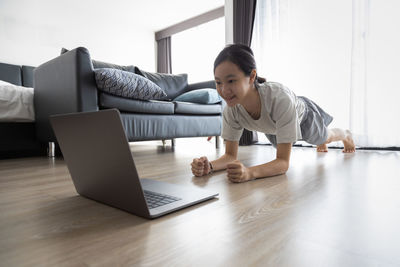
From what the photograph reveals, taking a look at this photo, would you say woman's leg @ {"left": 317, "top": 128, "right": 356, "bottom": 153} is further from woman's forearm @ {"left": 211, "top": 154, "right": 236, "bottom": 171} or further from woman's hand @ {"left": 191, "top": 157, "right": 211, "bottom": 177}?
woman's hand @ {"left": 191, "top": 157, "right": 211, "bottom": 177}

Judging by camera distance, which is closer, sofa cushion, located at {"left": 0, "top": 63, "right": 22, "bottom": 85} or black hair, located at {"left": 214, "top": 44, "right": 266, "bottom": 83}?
black hair, located at {"left": 214, "top": 44, "right": 266, "bottom": 83}

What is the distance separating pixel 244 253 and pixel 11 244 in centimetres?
40

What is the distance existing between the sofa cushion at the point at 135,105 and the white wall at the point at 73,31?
2.39 metres

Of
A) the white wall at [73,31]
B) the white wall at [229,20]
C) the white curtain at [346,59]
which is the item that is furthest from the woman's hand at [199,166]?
the white wall at [73,31]

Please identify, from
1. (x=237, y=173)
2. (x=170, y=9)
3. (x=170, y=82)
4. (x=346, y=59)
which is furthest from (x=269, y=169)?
(x=170, y=9)

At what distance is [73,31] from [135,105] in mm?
2752

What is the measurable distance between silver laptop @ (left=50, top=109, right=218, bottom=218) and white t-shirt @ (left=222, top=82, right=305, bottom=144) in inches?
17.3

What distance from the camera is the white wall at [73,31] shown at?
3.11 meters

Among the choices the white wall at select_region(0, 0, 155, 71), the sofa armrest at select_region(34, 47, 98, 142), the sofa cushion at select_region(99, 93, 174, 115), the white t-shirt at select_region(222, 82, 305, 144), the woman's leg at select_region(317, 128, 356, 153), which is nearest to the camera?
the white t-shirt at select_region(222, 82, 305, 144)

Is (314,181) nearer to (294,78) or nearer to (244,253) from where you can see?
(244,253)

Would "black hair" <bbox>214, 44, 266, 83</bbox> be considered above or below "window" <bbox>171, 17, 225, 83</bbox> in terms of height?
below

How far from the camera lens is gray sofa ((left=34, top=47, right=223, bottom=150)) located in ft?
4.80

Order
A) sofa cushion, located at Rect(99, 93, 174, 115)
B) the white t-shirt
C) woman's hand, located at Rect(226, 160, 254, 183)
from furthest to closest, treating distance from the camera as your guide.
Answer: sofa cushion, located at Rect(99, 93, 174, 115)
the white t-shirt
woman's hand, located at Rect(226, 160, 254, 183)

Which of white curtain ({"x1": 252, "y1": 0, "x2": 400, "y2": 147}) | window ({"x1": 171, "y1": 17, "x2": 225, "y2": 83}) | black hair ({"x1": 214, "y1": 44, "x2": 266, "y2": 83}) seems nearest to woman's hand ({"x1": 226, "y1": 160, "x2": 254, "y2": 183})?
black hair ({"x1": 214, "y1": 44, "x2": 266, "y2": 83})
